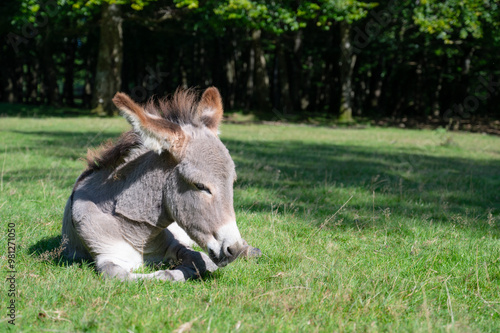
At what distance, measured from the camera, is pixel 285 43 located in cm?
3419

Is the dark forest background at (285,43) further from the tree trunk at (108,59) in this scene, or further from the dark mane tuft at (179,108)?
the dark mane tuft at (179,108)

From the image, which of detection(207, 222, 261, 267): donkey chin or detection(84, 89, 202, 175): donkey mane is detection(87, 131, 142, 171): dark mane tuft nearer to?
detection(84, 89, 202, 175): donkey mane

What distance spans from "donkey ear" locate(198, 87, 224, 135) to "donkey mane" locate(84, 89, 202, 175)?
2.7 inches

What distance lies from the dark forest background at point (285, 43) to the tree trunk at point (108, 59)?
0.05m

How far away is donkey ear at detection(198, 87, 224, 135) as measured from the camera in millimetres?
3916

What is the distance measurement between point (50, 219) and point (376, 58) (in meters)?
35.4

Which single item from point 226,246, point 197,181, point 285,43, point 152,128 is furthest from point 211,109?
point 285,43

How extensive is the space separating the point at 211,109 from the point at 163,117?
47 centimetres

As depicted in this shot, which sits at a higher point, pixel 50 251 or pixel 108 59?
pixel 108 59

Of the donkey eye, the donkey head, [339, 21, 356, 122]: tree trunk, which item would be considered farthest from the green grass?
[339, 21, 356, 122]: tree trunk

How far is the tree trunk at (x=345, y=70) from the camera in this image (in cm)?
2525

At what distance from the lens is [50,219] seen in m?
5.23

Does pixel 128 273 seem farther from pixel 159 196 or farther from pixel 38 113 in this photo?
pixel 38 113

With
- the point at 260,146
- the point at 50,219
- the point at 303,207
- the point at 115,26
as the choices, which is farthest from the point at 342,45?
the point at 50,219
